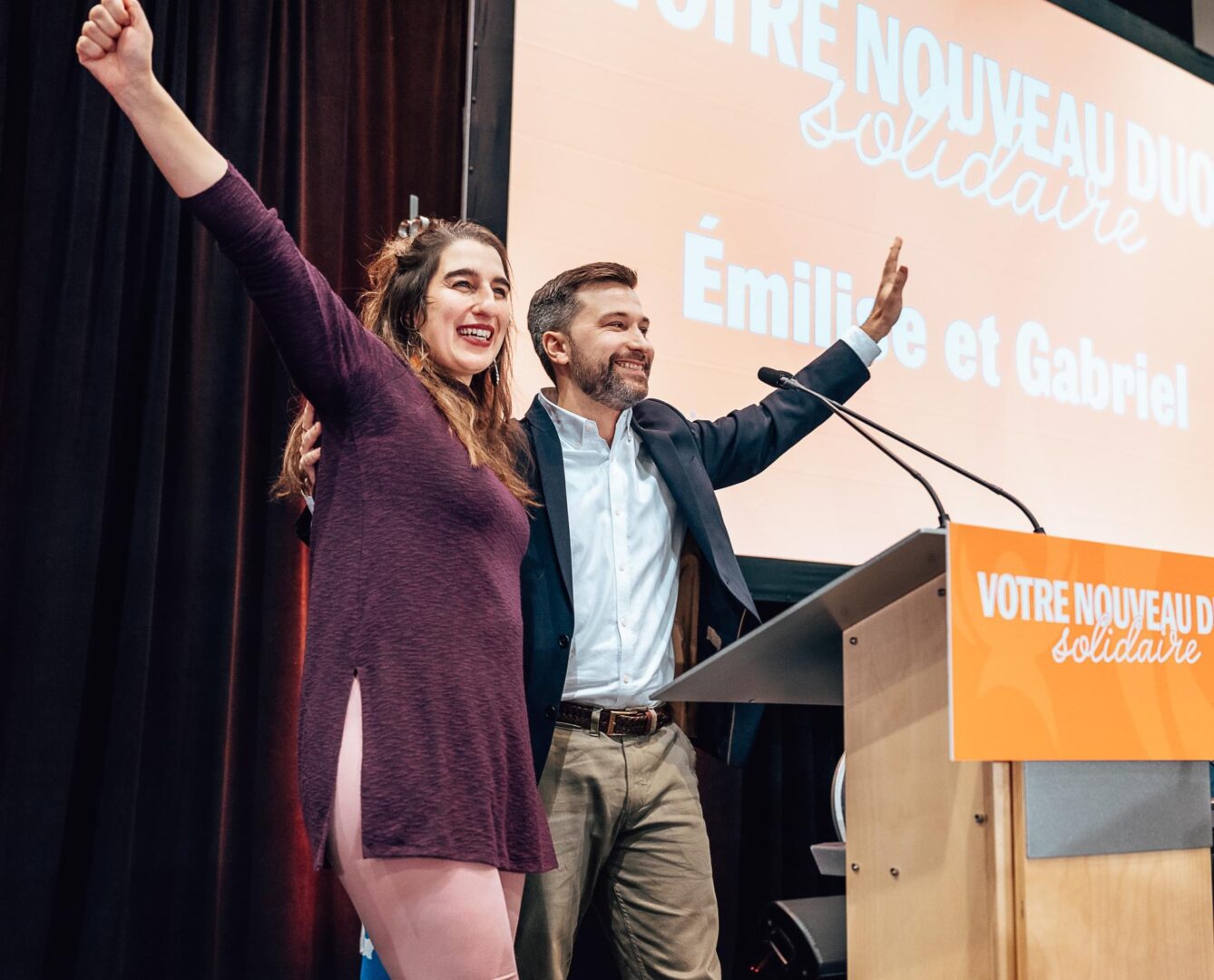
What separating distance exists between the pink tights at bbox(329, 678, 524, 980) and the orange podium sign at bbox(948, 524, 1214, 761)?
1.88ft

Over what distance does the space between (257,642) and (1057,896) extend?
167 centimetres

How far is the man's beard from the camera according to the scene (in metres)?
2.11

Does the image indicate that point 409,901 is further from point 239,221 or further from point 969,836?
point 239,221

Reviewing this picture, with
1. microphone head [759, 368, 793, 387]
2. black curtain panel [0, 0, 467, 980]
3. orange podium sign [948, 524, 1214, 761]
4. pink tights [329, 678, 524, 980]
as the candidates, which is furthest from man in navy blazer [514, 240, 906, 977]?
orange podium sign [948, 524, 1214, 761]

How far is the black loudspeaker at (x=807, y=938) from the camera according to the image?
1.41 m

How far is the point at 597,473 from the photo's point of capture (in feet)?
6.82

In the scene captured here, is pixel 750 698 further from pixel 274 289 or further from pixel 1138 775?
pixel 274 289

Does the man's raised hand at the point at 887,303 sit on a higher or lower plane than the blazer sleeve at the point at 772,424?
higher

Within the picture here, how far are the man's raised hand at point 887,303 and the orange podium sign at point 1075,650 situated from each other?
114 cm

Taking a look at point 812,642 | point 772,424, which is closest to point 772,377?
point 772,424

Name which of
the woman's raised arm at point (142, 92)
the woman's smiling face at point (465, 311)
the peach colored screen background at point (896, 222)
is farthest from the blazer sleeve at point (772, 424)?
the woman's raised arm at point (142, 92)

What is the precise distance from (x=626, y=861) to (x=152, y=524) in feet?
3.39

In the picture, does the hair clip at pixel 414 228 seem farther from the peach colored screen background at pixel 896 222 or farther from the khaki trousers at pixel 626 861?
the khaki trousers at pixel 626 861

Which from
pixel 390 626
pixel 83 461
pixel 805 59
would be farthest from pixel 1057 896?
pixel 805 59
